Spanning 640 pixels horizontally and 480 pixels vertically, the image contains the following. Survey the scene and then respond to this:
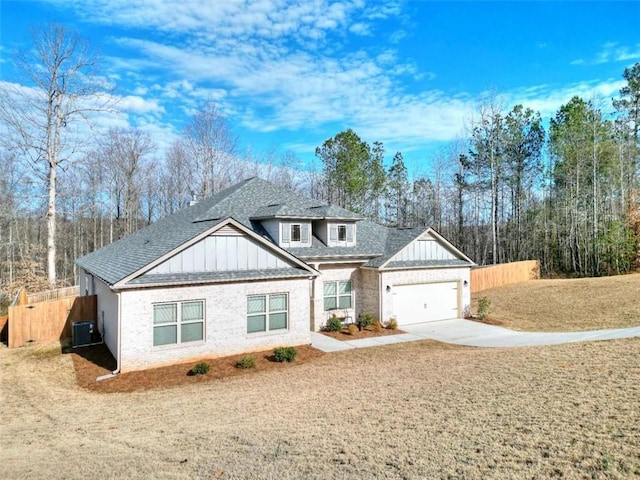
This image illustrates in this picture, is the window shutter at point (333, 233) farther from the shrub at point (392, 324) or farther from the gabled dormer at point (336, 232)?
the shrub at point (392, 324)

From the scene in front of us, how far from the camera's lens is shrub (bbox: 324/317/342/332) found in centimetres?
1877

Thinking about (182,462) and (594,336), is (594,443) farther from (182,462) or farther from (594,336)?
(594,336)

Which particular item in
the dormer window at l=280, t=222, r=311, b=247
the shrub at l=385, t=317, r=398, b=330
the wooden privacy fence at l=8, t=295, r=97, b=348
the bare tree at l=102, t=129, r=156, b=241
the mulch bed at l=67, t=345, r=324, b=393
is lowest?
the mulch bed at l=67, t=345, r=324, b=393

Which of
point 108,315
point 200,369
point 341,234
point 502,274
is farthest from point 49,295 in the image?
point 502,274

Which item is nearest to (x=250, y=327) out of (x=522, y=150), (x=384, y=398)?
(x=384, y=398)

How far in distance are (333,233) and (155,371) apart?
10.7m

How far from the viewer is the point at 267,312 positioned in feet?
50.8

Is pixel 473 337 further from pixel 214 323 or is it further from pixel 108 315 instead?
pixel 108 315

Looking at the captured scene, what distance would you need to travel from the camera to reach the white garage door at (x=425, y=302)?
20328 mm

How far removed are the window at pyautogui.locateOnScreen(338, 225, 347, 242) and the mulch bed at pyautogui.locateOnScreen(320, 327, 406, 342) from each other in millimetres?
4645

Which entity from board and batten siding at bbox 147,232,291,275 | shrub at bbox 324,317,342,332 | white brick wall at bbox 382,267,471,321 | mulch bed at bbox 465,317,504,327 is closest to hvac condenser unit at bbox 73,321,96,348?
board and batten siding at bbox 147,232,291,275

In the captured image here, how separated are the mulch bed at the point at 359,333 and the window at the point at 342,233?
4.65 meters

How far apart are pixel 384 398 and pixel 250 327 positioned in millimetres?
7069

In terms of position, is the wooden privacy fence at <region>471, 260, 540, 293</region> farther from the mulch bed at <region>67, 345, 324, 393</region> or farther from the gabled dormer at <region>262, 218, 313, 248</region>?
the mulch bed at <region>67, 345, 324, 393</region>
